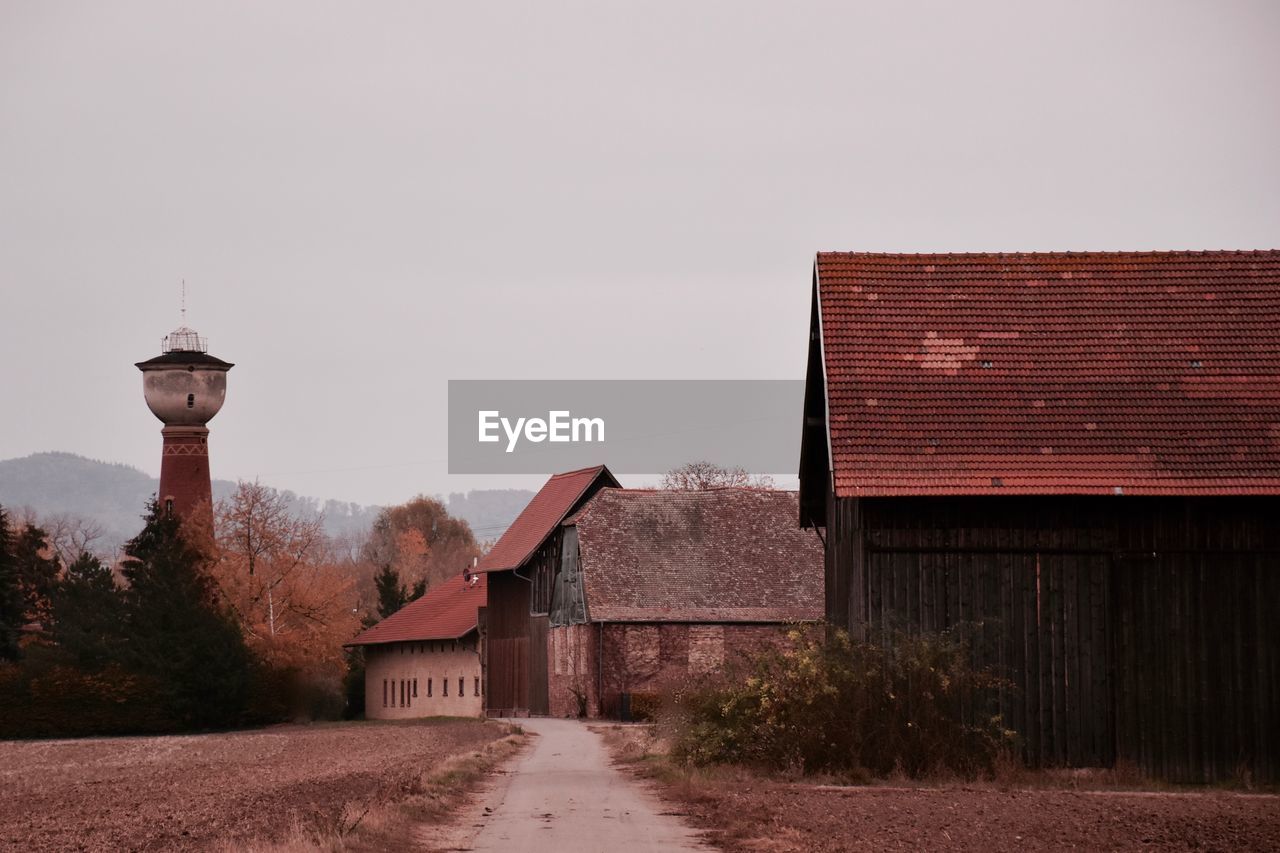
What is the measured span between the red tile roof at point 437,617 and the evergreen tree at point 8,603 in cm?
1564

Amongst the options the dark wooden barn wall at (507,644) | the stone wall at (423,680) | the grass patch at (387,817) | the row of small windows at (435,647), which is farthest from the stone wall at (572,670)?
the grass patch at (387,817)

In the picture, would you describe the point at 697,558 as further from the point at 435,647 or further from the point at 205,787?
the point at 205,787

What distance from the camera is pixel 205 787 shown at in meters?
26.1

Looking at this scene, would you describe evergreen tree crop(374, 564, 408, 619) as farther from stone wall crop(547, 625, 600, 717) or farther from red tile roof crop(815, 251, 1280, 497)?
red tile roof crop(815, 251, 1280, 497)

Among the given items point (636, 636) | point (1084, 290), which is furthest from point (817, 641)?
point (636, 636)

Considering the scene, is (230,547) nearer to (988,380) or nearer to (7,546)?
(7,546)

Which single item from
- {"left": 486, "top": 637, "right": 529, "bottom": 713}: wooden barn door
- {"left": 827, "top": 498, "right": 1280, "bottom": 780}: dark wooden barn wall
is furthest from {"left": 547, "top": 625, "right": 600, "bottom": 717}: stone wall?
{"left": 827, "top": 498, "right": 1280, "bottom": 780}: dark wooden barn wall

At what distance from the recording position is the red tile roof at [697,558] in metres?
56.0

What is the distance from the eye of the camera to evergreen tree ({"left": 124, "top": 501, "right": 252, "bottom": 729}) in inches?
2373

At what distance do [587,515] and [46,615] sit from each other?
966 inches

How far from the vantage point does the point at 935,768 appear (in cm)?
2403

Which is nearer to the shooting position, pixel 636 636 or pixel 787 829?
pixel 787 829

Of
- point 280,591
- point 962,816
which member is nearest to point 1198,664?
point 962,816

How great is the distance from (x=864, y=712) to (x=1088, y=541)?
4.49m
